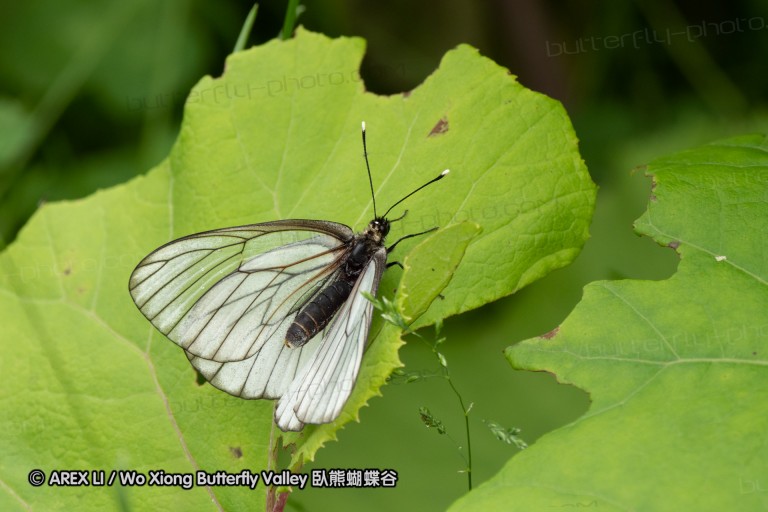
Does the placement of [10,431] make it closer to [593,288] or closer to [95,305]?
[95,305]

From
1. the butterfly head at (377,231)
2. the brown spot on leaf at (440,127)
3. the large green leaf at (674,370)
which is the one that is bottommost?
the large green leaf at (674,370)

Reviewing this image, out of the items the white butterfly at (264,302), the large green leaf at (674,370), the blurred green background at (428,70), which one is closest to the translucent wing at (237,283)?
the white butterfly at (264,302)

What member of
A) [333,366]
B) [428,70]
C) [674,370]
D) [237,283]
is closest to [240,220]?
[237,283]

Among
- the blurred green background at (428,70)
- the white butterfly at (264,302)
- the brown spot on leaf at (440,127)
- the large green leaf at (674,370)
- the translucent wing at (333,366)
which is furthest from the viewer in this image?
the blurred green background at (428,70)

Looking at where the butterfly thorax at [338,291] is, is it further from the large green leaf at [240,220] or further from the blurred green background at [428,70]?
the blurred green background at [428,70]

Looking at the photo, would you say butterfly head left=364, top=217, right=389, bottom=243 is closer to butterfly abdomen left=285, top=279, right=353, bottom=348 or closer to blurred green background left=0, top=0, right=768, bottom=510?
butterfly abdomen left=285, top=279, right=353, bottom=348

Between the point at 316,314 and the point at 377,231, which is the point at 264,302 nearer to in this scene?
the point at 316,314

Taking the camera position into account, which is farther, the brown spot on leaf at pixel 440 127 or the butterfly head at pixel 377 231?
the brown spot on leaf at pixel 440 127

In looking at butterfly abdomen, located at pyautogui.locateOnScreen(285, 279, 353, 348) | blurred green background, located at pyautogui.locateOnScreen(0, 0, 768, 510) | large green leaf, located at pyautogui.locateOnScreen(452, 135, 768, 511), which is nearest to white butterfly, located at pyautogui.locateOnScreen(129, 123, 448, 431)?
butterfly abdomen, located at pyautogui.locateOnScreen(285, 279, 353, 348)
